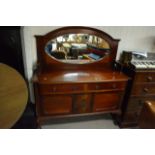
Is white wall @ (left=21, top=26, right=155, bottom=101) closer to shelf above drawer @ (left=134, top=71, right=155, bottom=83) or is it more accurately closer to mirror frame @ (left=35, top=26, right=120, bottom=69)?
mirror frame @ (left=35, top=26, right=120, bottom=69)

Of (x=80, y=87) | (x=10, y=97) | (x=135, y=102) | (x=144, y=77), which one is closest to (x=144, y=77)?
(x=144, y=77)

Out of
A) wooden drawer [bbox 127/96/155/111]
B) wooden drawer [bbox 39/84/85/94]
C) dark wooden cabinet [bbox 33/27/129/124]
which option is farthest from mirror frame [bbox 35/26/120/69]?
wooden drawer [bbox 127/96/155/111]

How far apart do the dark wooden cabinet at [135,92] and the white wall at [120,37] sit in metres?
0.45

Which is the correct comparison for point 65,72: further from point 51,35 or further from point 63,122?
point 63,122

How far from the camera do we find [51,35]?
72.9 inches

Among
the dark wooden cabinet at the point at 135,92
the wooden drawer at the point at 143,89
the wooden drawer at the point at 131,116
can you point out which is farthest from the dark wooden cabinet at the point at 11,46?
the wooden drawer at the point at 131,116

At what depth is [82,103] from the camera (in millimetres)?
1874

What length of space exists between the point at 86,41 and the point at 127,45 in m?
0.69

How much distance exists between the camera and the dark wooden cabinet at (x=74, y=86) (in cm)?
171

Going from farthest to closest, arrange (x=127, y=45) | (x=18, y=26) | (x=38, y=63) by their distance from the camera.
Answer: (x=127, y=45), (x=38, y=63), (x=18, y=26)

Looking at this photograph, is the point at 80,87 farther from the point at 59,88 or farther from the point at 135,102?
the point at 135,102

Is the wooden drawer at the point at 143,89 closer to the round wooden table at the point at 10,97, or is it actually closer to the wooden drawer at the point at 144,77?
the wooden drawer at the point at 144,77

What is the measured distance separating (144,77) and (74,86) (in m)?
0.97

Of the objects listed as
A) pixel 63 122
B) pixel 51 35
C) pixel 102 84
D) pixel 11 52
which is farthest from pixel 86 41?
pixel 63 122
